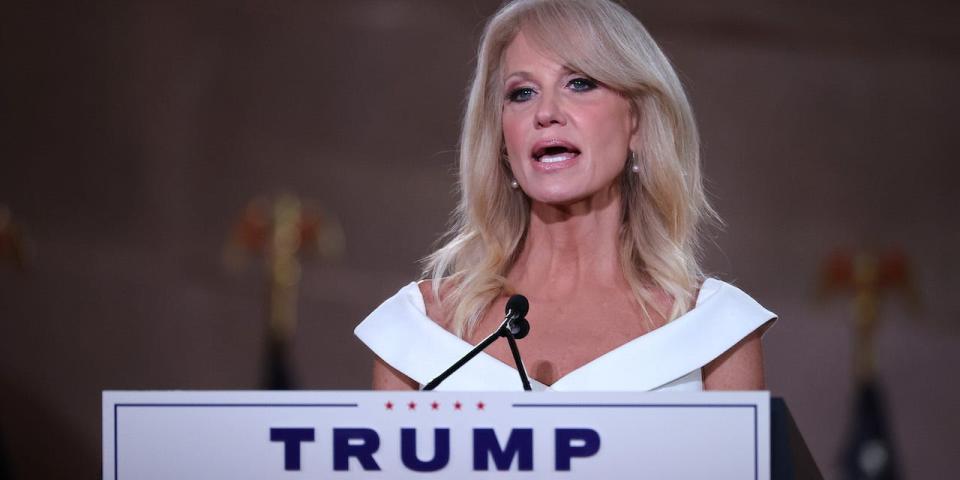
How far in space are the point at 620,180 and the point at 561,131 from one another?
0.19 meters

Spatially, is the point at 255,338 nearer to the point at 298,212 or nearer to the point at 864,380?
the point at 298,212

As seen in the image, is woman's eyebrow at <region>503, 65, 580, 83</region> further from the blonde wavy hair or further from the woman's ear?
the woman's ear

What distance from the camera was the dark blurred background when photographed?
144 inches

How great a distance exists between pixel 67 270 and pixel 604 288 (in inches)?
92.4

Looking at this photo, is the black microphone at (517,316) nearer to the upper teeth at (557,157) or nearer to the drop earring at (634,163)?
the upper teeth at (557,157)

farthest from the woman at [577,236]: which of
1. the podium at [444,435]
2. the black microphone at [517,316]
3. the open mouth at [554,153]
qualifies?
the podium at [444,435]

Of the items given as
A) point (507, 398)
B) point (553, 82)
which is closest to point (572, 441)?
point (507, 398)

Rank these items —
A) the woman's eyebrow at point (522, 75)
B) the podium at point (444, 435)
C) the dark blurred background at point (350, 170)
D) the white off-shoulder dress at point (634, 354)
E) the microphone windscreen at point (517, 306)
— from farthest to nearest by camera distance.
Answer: the dark blurred background at point (350, 170), the woman's eyebrow at point (522, 75), the white off-shoulder dress at point (634, 354), the microphone windscreen at point (517, 306), the podium at point (444, 435)

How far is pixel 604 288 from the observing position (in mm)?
1874

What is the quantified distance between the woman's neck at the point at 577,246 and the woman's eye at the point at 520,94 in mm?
163

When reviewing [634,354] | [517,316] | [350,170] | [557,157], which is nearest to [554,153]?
[557,157]

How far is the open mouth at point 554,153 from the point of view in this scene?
1793 millimetres

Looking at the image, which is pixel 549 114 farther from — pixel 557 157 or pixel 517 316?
pixel 517 316

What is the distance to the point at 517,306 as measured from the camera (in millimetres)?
1414
